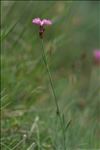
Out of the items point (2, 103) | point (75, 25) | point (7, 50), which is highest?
point (75, 25)

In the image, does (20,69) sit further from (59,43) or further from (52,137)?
(52,137)

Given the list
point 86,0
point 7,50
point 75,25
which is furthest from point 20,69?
point 86,0

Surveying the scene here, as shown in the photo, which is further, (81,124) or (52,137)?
(81,124)

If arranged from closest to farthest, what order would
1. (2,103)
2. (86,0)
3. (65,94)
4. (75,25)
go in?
(2,103) → (65,94) → (75,25) → (86,0)

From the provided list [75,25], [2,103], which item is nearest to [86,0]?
[75,25]

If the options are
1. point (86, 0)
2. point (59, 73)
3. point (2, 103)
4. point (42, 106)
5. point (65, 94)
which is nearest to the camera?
point (2, 103)

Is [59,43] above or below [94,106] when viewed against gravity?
above
